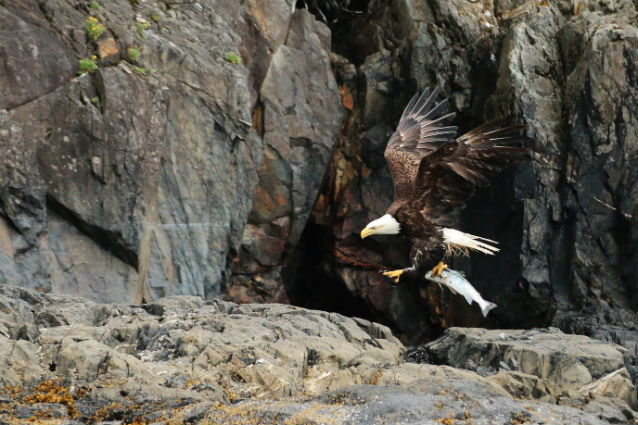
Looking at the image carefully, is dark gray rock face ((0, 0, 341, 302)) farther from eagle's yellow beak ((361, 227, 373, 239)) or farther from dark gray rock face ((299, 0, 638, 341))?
eagle's yellow beak ((361, 227, 373, 239))

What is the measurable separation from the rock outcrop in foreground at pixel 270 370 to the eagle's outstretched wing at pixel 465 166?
200cm


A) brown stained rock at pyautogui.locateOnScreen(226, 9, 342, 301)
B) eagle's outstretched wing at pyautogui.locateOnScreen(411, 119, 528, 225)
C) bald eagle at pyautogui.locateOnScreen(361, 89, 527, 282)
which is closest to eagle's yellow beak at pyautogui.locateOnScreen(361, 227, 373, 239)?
bald eagle at pyautogui.locateOnScreen(361, 89, 527, 282)

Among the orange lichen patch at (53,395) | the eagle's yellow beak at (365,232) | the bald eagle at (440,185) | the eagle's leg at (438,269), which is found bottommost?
the orange lichen patch at (53,395)

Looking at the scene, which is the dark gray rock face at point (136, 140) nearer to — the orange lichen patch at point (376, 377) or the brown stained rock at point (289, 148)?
the brown stained rock at point (289, 148)

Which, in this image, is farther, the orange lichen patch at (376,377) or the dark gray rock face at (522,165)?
the dark gray rock face at (522,165)

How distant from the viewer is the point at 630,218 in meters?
14.9

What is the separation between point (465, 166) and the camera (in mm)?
10789

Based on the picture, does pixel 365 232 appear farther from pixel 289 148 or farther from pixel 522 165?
pixel 289 148

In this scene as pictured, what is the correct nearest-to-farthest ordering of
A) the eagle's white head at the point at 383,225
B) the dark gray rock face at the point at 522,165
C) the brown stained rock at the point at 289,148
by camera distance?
the eagle's white head at the point at 383,225, the dark gray rock face at the point at 522,165, the brown stained rock at the point at 289,148

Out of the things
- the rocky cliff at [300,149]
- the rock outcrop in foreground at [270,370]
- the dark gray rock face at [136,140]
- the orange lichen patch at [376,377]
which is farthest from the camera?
the rocky cliff at [300,149]

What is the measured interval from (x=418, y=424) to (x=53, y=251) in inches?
Answer: 351

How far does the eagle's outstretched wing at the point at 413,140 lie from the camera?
459 inches

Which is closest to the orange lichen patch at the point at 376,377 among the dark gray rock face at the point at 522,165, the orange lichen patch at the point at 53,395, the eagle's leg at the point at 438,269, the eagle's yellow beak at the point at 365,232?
the orange lichen patch at the point at 53,395

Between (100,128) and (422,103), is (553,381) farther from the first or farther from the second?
(100,128)
